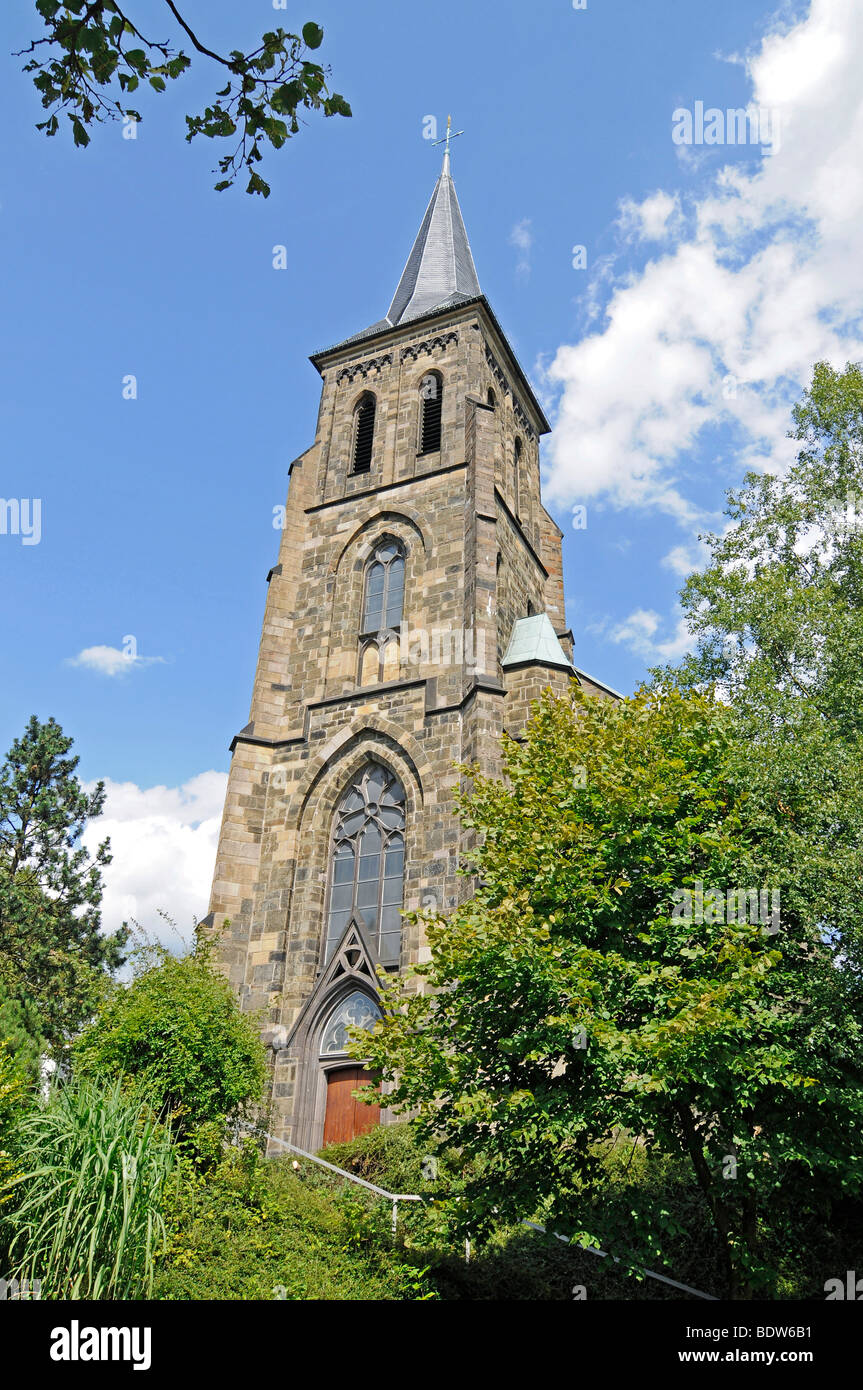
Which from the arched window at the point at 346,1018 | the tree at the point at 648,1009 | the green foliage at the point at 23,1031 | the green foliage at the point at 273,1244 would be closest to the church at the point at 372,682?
the arched window at the point at 346,1018

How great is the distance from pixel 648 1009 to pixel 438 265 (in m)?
28.8

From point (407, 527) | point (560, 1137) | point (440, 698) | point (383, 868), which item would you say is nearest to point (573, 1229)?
point (560, 1137)

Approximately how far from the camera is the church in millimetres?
18281

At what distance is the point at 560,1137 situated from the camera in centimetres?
870

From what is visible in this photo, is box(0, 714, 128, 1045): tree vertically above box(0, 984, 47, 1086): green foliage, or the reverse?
box(0, 714, 128, 1045): tree

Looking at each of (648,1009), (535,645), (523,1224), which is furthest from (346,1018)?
(648,1009)

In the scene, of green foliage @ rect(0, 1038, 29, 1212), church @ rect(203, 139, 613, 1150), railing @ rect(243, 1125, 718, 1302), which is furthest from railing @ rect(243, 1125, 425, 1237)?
green foliage @ rect(0, 1038, 29, 1212)

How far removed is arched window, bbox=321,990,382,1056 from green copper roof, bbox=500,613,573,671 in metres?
7.24

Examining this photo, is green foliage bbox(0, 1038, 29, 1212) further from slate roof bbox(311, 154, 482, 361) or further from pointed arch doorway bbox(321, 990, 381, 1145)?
slate roof bbox(311, 154, 482, 361)

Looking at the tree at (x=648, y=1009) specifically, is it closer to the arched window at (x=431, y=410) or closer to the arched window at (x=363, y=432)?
the arched window at (x=431, y=410)

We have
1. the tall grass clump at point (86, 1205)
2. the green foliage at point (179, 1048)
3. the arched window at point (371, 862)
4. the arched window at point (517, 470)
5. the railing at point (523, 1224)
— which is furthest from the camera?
the arched window at point (517, 470)

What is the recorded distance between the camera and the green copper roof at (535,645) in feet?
64.8

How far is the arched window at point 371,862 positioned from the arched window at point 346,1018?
0.84 m
